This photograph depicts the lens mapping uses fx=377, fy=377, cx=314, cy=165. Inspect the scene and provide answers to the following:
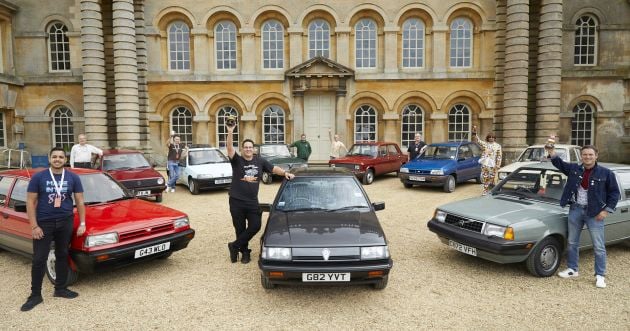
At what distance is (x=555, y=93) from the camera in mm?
17047

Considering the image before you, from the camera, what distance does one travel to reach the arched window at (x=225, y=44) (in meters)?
19.2

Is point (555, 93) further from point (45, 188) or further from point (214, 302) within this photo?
point (45, 188)

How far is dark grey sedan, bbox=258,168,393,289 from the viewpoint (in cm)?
416

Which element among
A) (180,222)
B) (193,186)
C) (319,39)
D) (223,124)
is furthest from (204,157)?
(319,39)

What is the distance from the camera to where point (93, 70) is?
17031 millimetres

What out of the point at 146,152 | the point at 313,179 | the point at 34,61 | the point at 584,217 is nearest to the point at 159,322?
the point at 313,179

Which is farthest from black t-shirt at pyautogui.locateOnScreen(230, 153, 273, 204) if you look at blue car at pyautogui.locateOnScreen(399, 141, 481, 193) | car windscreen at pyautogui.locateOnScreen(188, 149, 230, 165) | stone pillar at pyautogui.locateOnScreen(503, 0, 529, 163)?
stone pillar at pyautogui.locateOnScreen(503, 0, 529, 163)

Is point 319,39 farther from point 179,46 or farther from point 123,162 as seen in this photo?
point 123,162

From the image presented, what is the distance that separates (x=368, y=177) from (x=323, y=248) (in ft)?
31.9

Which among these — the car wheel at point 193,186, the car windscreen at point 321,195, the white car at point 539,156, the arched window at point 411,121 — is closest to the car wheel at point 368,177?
the white car at point 539,156

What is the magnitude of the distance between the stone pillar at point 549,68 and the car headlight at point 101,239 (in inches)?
711

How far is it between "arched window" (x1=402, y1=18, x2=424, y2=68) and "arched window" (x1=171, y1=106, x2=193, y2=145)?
11.4 m

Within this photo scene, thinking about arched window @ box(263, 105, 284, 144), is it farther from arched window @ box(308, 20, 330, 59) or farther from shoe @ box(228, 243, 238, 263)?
shoe @ box(228, 243, 238, 263)

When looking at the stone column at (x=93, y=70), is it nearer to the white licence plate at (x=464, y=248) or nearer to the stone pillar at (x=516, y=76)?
the white licence plate at (x=464, y=248)
